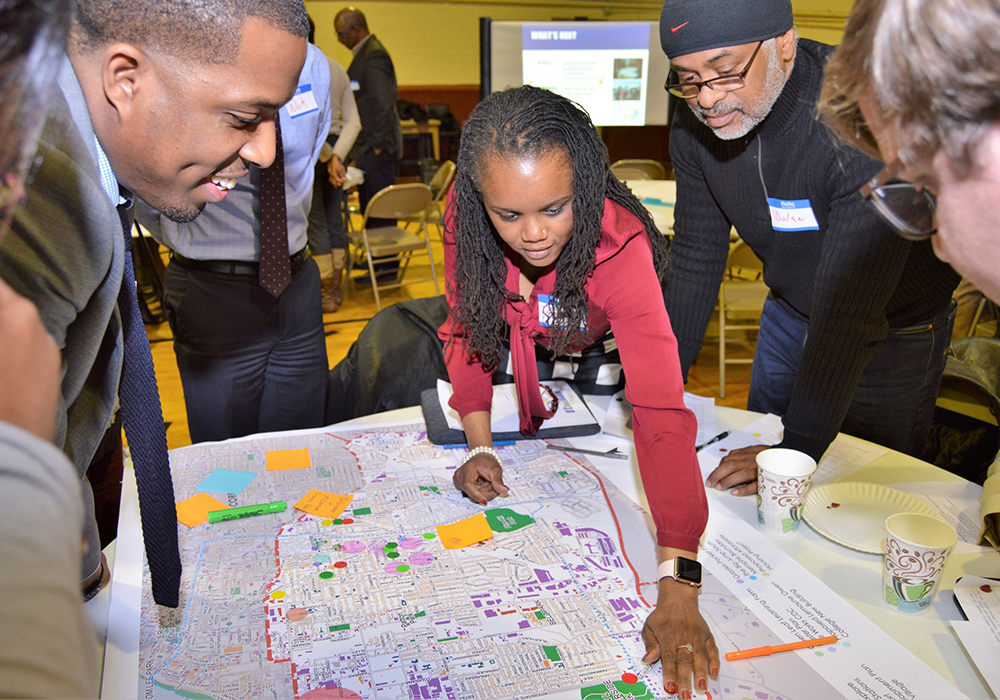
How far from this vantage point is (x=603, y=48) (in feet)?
18.2

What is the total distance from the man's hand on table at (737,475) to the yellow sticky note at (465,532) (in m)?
0.43

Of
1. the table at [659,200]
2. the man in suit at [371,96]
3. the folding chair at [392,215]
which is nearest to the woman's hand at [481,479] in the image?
the table at [659,200]

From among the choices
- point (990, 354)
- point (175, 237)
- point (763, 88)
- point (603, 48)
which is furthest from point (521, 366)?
point (603, 48)

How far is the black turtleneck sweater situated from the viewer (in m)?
1.28

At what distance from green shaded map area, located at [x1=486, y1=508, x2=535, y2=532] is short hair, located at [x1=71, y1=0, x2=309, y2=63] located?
31.0 inches

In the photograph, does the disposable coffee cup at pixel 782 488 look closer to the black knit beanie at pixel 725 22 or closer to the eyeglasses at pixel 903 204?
the eyeglasses at pixel 903 204

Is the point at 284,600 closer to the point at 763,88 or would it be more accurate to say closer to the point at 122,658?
the point at 122,658

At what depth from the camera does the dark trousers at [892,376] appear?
1.55 metres

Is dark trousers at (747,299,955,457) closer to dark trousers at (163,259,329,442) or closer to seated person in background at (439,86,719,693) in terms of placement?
seated person in background at (439,86,719,693)

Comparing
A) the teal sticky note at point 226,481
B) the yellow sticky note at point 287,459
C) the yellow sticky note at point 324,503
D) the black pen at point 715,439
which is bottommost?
the yellow sticky note at point 324,503

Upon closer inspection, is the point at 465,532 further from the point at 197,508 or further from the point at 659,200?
the point at 659,200

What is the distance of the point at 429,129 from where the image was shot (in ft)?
29.0

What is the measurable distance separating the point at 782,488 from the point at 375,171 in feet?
17.3

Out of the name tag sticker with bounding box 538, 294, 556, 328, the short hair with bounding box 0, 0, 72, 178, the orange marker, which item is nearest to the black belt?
the name tag sticker with bounding box 538, 294, 556, 328
